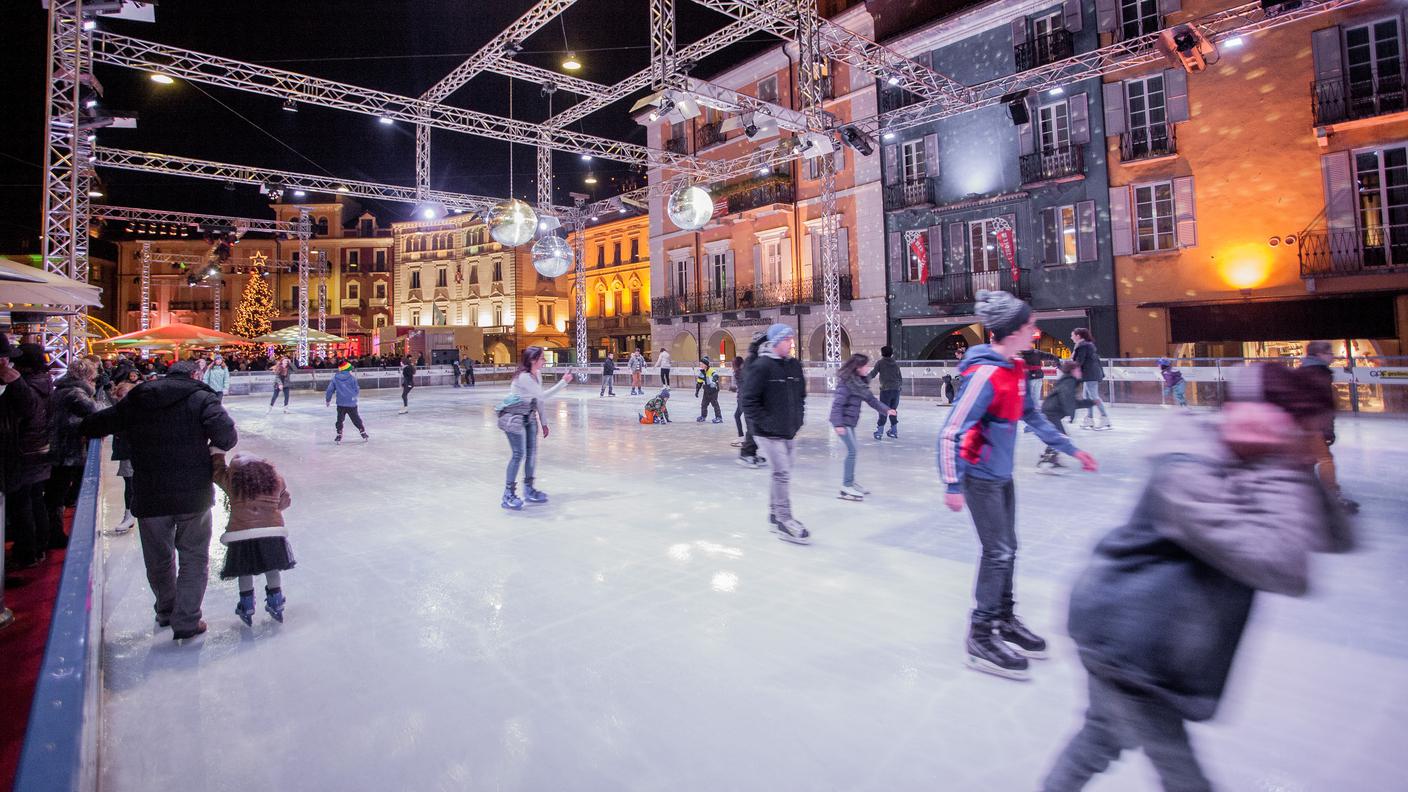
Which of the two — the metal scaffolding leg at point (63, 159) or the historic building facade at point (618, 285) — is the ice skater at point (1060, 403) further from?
the historic building facade at point (618, 285)

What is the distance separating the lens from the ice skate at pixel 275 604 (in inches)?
140

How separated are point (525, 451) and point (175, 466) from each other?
3.16 m

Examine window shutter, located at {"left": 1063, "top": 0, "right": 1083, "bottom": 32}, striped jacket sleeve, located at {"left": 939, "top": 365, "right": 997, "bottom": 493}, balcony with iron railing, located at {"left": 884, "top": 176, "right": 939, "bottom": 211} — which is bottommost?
striped jacket sleeve, located at {"left": 939, "top": 365, "right": 997, "bottom": 493}

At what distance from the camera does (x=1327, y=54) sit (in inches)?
546

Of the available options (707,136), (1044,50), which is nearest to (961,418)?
(1044,50)

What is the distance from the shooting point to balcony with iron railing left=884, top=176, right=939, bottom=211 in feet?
66.4

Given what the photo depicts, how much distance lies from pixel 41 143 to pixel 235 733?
10363mm

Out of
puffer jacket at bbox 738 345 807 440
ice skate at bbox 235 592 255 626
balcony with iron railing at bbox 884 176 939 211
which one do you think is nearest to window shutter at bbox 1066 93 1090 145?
balcony with iron railing at bbox 884 176 939 211

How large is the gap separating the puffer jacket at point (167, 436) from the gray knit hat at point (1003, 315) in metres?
3.59

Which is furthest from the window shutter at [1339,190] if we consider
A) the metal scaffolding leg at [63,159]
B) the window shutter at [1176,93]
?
the metal scaffolding leg at [63,159]

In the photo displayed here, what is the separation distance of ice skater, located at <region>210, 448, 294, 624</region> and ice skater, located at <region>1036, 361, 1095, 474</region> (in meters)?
7.14

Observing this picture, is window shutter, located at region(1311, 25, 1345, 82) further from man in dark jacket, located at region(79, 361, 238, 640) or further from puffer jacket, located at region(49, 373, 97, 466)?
puffer jacket, located at region(49, 373, 97, 466)

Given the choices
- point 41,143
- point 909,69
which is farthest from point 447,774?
point 909,69

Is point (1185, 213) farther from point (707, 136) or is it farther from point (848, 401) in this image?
point (707, 136)
